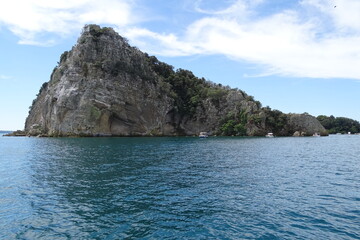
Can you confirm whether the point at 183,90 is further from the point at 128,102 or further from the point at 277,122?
the point at 277,122

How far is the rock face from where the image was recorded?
10588 centimetres

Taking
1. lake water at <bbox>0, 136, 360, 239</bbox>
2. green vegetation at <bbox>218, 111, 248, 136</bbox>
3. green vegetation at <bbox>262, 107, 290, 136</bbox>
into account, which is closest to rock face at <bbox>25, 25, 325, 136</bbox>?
green vegetation at <bbox>218, 111, 248, 136</bbox>

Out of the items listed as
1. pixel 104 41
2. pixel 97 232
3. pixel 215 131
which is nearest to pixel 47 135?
pixel 104 41

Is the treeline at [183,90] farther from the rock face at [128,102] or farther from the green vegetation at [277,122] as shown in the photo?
the green vegetation at [277,122]

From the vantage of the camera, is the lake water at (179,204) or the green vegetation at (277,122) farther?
the green vegetation at (277,122)

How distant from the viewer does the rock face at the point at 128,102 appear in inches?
4168

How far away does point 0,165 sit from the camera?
33.6m

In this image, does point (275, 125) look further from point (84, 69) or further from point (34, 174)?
point (34, 174)

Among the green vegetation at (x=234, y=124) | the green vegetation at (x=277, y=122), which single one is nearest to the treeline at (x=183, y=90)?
the green vegetation at (x=234, y=124)

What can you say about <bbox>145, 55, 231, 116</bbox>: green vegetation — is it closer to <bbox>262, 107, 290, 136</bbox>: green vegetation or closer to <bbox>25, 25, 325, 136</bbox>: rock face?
<bbox>25, 25, 325, 136</bbox>: rock face

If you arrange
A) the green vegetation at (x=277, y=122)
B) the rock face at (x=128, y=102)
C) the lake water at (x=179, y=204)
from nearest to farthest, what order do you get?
the lake water at (x=179, y=204), the rock face at (x=128, y=102), the green vegetation at (x=277, y=122)

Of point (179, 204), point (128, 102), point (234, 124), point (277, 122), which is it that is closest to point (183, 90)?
point (234, 124)

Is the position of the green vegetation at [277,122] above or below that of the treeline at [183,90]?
below

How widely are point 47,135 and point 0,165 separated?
8119 centimetres
